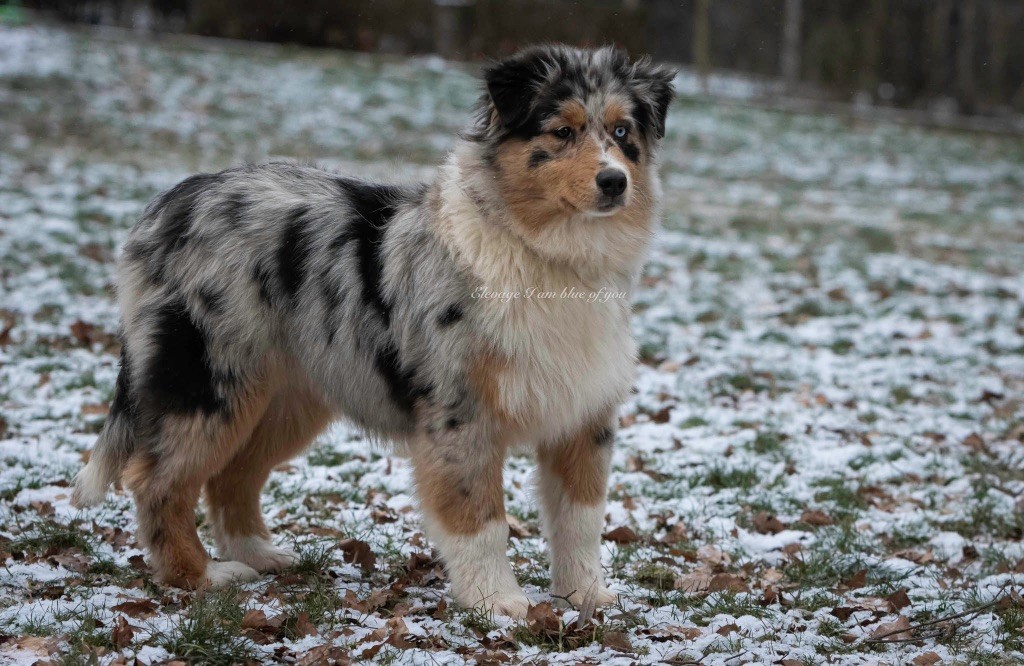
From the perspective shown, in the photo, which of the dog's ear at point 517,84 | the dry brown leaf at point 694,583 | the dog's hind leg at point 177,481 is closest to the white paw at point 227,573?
the dog's hind leg at point 177,481

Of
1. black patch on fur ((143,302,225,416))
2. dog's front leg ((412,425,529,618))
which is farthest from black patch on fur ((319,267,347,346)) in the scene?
dog's front leg ((412,425,529,618))

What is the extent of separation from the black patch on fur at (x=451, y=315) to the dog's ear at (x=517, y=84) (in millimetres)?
744

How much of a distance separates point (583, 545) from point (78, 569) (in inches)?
84.2

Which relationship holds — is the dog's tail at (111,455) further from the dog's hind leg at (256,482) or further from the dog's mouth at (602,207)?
the dog's mouth at (602,207)

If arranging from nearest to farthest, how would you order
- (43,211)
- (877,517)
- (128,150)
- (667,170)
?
(877,517) < (43,211) < (128,150) < (667,170)

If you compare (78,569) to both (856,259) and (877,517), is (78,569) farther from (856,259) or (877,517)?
(856,259)

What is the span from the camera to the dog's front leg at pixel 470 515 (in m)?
4.02

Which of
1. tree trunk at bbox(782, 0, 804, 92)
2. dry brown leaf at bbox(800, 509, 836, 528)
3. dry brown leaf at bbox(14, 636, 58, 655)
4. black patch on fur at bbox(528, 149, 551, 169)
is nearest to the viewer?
dry brown leaf at bbox(14, 636, 58, 655)

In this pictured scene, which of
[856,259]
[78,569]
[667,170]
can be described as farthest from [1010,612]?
[667,170]

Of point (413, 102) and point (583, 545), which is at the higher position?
point (413, 102)

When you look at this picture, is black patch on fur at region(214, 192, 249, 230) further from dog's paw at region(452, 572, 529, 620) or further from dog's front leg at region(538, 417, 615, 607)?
dog's paw at region(452, 572, 529, 620)

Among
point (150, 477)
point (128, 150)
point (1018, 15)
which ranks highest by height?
point (1018, 15)

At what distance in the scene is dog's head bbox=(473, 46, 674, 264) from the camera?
3967 mm

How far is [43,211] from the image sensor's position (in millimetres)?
10844
